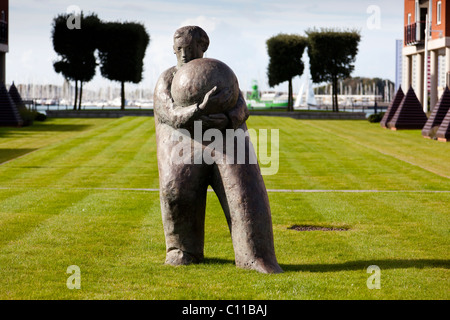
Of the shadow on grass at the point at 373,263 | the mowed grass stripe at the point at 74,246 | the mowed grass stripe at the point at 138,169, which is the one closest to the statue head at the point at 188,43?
the mowed grass stripe at the point at 74,246

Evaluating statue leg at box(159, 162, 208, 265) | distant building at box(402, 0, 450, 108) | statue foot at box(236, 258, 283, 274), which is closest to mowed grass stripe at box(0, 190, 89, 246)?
statue leg at box(159, 162, 208, 265)

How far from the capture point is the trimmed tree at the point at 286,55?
6488 centimetres

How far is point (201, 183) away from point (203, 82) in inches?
47.6

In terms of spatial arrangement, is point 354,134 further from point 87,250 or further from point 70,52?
point 70,52

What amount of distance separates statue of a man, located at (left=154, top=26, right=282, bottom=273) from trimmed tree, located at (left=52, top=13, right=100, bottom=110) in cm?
5335

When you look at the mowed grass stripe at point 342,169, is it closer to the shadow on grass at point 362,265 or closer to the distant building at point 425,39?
the shadow on grass at point 362,265

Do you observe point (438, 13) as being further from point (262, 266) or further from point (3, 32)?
point (262, 266)

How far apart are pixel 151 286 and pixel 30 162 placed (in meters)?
15.8

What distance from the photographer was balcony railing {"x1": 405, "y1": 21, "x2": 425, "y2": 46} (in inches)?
1882

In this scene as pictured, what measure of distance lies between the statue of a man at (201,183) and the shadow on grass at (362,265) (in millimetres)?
499

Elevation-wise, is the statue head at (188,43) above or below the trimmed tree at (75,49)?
below

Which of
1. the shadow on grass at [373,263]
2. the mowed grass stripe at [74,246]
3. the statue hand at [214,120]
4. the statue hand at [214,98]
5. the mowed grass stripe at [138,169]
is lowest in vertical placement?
the shadow on grass at [373,263]

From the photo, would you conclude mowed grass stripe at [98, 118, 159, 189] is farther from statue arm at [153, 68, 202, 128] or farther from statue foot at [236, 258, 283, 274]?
statue foot at [236, 258, 283, 274]

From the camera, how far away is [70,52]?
198 ft
